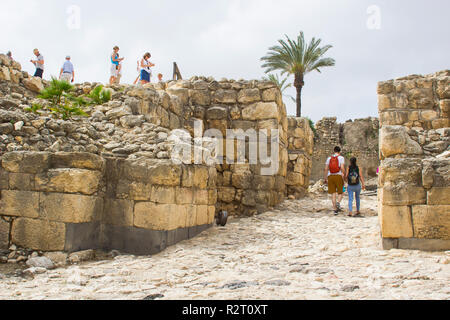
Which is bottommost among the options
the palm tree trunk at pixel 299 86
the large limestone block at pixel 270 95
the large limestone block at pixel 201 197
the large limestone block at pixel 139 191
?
the large limestone block at pixel 201 197

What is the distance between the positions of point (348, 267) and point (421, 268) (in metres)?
0.68

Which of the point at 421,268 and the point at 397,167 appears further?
the point at 397,167

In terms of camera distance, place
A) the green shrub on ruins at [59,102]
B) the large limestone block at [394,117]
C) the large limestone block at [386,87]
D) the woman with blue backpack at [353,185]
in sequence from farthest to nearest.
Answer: the woman with blue backpack at [353,185], the large limestone block at [386,87], the large limestone block at [394,117], the green shrub on ruins at [59,102]

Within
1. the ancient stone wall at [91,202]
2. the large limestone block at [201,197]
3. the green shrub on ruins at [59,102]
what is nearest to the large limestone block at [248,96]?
the large limestone block at [201,197]

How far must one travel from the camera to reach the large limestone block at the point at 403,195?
4242mm

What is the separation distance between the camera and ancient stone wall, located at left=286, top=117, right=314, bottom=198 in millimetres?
9586

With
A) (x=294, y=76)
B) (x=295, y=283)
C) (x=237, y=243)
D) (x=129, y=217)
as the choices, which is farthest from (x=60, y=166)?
(x=294, y=76)

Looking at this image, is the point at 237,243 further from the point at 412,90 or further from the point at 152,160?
the point at 412,90

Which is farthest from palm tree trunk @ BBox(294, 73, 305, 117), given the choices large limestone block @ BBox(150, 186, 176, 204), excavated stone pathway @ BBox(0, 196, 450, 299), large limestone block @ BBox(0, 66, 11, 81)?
large limestone block @ BBox(150, 186, 176, 204)

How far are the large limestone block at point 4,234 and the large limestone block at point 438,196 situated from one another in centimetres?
497

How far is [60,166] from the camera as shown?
446 centimetres

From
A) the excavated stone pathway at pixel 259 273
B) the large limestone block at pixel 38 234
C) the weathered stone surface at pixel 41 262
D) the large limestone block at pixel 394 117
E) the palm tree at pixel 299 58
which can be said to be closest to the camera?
the excavated stone pathway at pixel 259 273

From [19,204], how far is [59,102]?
2426 mm

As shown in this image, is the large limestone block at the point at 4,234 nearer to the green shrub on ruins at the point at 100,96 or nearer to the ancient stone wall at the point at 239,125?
the green shrub on ruins at the point at 100,96
